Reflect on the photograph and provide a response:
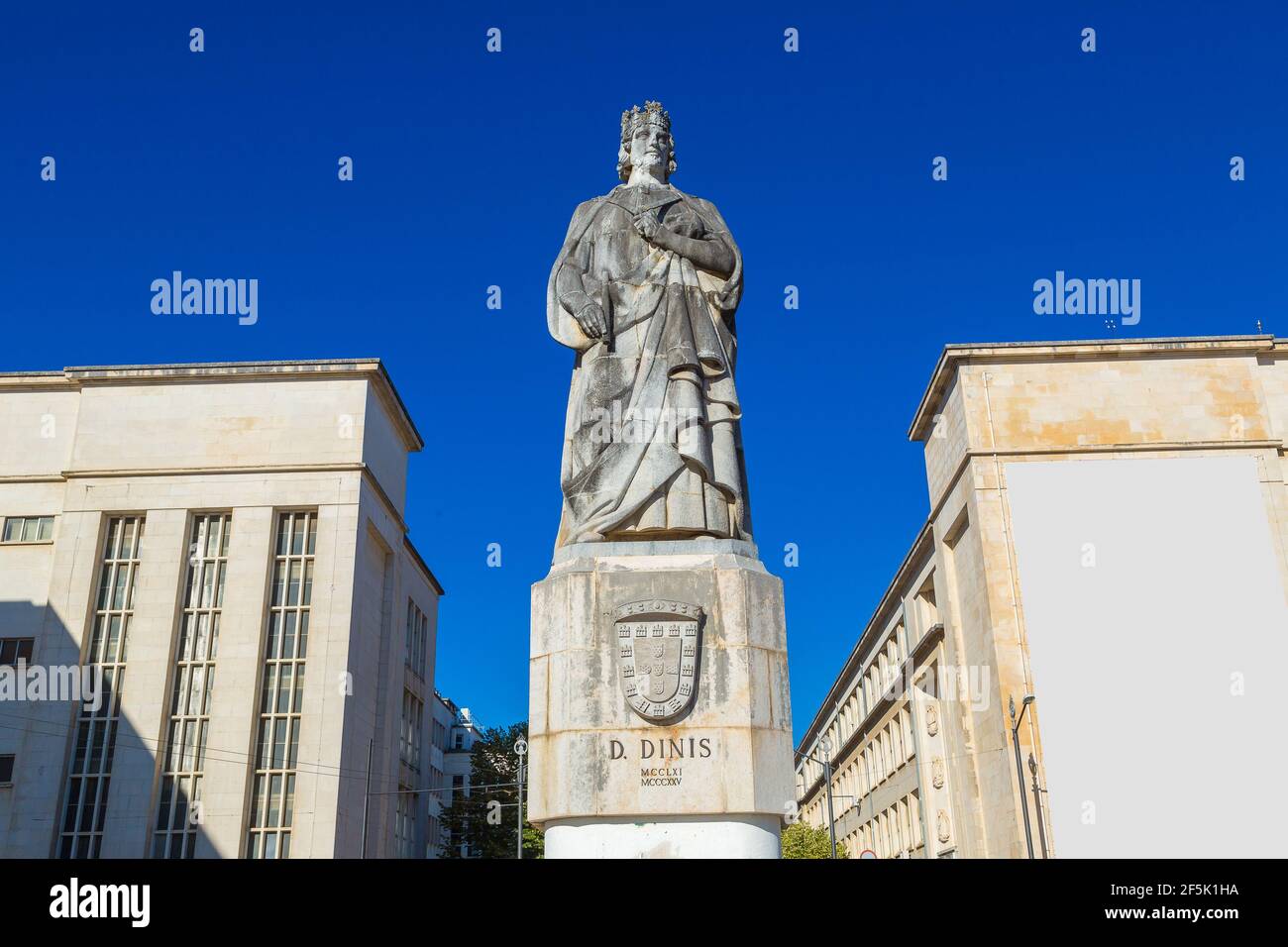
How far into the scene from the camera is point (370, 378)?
46938 mm

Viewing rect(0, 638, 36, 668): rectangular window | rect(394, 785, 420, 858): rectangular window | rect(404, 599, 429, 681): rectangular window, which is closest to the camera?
rect(0, 638, 36, 668): rectangular window

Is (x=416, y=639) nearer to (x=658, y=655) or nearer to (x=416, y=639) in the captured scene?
(x=416, y=639)

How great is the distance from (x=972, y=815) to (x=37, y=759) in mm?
37282

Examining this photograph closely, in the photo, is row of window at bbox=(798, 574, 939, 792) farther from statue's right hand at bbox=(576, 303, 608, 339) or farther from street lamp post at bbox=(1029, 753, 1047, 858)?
statue's right hand at bbox=(576, 303, 608, 339)

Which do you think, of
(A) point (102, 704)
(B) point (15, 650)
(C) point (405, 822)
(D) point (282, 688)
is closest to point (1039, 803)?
(D) point (282, 688)

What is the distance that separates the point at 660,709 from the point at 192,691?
3835 centimetres

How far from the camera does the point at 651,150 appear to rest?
11.1 m

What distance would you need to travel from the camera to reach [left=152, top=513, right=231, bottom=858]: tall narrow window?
128ft

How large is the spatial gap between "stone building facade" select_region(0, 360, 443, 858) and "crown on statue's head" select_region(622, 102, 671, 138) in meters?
33.3

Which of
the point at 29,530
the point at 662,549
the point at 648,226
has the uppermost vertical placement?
the point at 29,530

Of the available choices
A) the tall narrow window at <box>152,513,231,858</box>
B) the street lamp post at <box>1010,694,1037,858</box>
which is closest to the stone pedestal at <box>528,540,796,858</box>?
the street lamp post at <box>1010,694,1037,858</box>

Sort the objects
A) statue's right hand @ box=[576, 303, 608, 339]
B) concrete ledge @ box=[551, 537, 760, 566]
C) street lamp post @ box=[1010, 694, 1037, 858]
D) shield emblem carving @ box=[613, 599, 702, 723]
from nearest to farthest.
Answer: shield emblem carving @ box=[613, 599, 702, 723], concrete ledge @ box=[551, 537, 760, 566], statue's right hand @ box=[576, 303, 608, 339], street lamp post @ box=[1010, 694, 1037, 858]

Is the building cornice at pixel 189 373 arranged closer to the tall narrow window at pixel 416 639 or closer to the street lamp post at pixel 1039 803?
the tall narrow window at pixel 416 639

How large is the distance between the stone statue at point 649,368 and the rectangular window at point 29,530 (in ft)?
138
